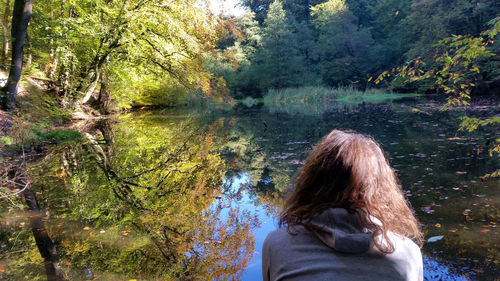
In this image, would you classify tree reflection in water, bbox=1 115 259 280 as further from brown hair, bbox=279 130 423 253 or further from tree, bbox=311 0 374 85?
tree, bbox=311 0 374 85

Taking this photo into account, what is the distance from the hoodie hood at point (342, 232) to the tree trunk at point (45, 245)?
2756 millimetres

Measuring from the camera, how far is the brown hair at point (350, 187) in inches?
A: 50.1

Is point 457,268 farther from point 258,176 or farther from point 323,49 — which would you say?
point 323,49

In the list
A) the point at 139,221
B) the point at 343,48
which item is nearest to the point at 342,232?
the point at 139,221

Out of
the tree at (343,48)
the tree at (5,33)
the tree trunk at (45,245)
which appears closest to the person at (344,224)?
the tree trunk at (45,245)

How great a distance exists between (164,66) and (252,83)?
31048mm

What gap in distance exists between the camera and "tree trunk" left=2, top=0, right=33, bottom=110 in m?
8.39

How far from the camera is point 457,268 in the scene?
302 centimetres

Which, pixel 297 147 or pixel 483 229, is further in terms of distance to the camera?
pixel 297 147

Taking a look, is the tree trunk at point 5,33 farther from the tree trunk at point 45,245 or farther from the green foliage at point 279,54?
the green foliage at point 279,54

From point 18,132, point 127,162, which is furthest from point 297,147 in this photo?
point 18,132

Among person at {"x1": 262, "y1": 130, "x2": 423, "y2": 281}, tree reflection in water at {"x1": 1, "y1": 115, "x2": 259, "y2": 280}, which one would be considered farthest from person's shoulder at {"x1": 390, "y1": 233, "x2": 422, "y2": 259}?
tree reflection in water at {"x1": 1, "y1": 115, "x2": 259, "y2": 280}

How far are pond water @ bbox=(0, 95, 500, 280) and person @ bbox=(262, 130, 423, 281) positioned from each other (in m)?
1.99

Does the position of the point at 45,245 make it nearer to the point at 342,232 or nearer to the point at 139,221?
the point at 139,221
